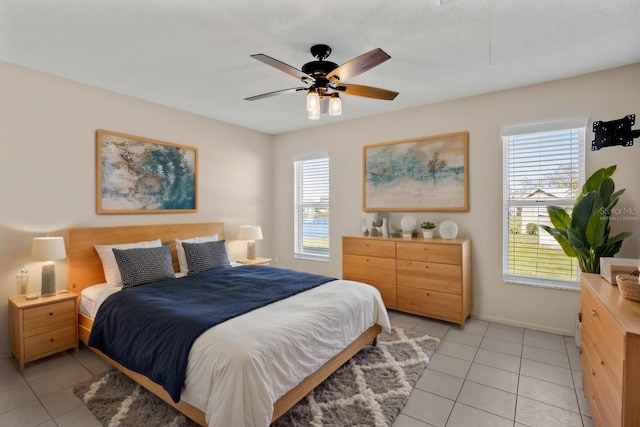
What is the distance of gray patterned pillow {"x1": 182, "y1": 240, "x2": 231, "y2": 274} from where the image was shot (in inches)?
137

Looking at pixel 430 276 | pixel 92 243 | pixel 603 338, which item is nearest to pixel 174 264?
pixel 92 243

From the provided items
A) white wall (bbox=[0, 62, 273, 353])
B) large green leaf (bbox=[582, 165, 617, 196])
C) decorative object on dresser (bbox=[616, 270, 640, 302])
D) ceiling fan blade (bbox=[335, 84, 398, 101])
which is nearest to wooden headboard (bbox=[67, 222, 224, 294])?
white wall (bbox=[0, 62, 273, 353])

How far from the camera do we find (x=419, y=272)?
11.8ft

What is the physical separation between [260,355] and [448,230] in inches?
109

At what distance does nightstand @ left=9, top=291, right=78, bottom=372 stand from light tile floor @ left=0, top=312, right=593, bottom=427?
0.13m

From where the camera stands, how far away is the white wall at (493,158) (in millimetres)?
2904

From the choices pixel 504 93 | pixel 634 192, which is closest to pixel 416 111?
pixel 504 93

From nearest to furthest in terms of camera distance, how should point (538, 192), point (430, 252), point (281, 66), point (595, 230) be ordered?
point (281, 66), point (595, 230), point (538, 192), point (430, 252)

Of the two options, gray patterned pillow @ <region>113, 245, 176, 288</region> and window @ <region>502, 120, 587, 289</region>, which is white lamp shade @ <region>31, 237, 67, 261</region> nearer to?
gray patterned pillow @ <region>113, 245, 176, 288</region>

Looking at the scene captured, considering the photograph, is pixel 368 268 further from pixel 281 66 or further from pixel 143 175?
pixel 143 175

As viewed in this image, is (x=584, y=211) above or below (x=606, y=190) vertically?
below

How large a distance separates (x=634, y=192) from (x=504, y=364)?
6.56 ft

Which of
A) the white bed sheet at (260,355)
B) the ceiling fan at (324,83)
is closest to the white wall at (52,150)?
the ceiling fan at (324,83)

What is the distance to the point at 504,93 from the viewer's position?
3.44 meters
